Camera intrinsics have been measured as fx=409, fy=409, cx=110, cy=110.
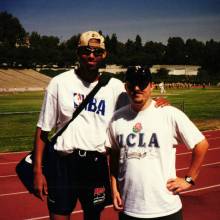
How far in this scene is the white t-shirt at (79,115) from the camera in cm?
356

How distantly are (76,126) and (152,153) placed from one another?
0.84m

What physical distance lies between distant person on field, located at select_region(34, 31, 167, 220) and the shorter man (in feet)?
1.73

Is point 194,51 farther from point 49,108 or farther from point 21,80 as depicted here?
point 49,108

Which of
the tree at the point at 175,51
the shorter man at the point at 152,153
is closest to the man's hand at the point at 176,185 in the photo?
the shorter man at the point at 152,153

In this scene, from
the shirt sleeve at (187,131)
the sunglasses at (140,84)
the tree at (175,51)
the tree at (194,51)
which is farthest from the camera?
the tree at (175,51)

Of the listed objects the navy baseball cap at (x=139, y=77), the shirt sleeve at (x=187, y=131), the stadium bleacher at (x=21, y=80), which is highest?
the navy baseball cap at (x=139, y=77)

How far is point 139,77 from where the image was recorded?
10.2 ft

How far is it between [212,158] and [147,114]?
315 inches

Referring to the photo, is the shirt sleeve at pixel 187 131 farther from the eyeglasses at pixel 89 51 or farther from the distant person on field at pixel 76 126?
the eyeglasses at pixel 89 51

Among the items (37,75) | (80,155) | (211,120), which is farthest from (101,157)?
(37,75)

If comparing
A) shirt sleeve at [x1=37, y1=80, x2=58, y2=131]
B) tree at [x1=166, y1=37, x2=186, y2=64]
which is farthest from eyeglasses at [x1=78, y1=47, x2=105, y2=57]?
tree at [x1=166, y1=37, x2=186, y2=64]

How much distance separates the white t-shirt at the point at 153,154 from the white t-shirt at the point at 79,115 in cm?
55

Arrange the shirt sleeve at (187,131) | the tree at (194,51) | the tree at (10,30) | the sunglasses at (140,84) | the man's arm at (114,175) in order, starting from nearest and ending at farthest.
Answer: the shirt sleeve at (187,131) → the sunglasses at (140,84) → the man's arm at (114,175) → the tree at (10,30) → the tree at (194,51)

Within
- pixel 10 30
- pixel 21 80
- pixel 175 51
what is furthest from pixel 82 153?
pixel 175 51
